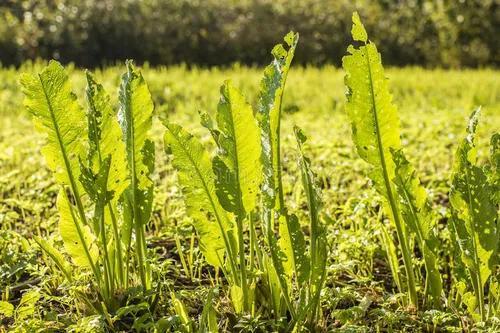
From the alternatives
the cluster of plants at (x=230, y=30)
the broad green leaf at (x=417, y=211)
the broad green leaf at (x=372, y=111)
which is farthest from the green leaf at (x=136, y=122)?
the cluster of plants at (x=230, y=30)

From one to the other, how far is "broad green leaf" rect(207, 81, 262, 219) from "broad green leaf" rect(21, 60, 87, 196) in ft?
1.40

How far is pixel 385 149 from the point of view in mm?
2340

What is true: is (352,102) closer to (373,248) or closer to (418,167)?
(373,248)

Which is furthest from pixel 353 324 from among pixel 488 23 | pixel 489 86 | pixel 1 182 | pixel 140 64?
pixel 488 23

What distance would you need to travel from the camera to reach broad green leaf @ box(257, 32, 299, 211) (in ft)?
7.05

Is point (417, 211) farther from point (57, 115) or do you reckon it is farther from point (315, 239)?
point (57, 115)

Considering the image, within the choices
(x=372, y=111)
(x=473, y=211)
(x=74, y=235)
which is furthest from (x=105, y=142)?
(x=473, y=211)

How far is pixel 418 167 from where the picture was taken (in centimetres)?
459

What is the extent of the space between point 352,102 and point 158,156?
2.54 metres

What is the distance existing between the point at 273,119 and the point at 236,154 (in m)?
0.15

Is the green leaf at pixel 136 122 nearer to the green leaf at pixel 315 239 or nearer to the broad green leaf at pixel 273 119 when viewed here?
the broad green leaf at pixel 273 119

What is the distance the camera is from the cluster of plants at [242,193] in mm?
2188

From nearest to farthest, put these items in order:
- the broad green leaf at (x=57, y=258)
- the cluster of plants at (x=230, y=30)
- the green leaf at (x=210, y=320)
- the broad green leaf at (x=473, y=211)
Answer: the green leaf at (x=210, y=320) < the broad green leaf at (x=473, y=211) < the broad green leaf at (x=57, y=258) < the cluster of plants at (x=230, y=30)

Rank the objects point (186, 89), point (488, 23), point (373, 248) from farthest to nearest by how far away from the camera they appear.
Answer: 1. point (488, 23)
2. point (186, 89)
3. point (373, 248)
